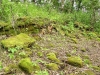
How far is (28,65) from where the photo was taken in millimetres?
5555

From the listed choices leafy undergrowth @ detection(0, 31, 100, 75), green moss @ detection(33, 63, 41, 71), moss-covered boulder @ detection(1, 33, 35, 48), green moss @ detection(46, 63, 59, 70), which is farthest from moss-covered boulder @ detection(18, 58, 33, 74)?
moss-covered boulder @ detection(1, 33, 35, 48)

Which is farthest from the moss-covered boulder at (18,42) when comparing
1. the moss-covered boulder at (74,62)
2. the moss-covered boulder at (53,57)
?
the moss-covered boulder at (74,62)

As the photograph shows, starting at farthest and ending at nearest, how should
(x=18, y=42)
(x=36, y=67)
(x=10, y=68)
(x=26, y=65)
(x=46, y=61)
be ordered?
(x=18, y=42) < (x=46, y=61) < (x=36, y=67) < (x=26, y=65) < (x=10, y=68)

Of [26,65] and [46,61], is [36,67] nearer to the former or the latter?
[26,65]

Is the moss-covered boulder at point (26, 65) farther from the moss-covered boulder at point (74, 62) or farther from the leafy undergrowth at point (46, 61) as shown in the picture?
the moss-covered boulder at point (74, 62)

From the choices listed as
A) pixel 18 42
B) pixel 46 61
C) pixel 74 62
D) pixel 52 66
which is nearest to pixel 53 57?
pixel 46 61

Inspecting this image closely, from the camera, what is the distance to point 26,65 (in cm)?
550

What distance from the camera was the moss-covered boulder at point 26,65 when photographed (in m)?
5.42

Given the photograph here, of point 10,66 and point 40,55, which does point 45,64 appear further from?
point 10,66

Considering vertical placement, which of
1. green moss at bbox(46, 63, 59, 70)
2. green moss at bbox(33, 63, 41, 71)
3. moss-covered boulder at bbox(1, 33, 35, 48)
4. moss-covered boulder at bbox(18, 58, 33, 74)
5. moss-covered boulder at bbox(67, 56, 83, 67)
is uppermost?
moss-covered boulder at bbox(1, 33, 35, 48)

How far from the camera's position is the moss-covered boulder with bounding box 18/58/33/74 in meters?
5.42

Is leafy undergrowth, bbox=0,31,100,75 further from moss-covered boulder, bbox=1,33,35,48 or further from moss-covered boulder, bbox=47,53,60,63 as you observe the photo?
moss-covered boulder, bbox=1,33,35,48

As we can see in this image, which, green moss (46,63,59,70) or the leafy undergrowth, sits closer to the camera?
the leafy undergrowth

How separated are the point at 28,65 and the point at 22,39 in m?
1.55
